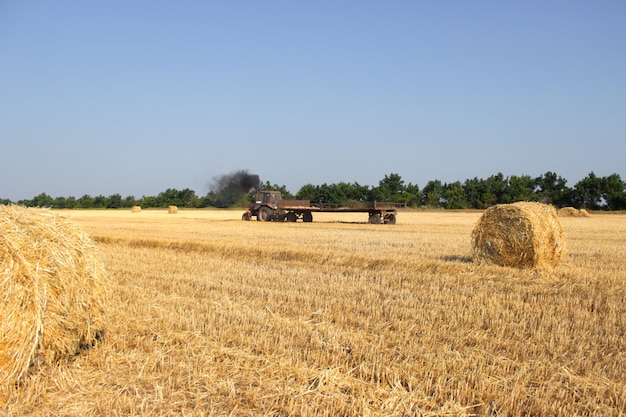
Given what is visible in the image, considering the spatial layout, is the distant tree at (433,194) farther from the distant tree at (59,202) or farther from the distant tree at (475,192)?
the distant tree at (59,202)

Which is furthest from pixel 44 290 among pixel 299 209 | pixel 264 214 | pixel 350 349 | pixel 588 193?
pixel 588 193

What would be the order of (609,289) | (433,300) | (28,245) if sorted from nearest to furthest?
(28,245) → (433,300) → (609,289)

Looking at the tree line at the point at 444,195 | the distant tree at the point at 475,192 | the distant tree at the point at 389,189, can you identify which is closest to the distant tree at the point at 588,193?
the tree line at the point at 444,195

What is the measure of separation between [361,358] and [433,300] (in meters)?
2.57

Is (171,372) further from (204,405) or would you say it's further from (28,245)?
(28,245)

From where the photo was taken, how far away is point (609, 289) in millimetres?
7195

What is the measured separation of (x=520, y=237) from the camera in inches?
377

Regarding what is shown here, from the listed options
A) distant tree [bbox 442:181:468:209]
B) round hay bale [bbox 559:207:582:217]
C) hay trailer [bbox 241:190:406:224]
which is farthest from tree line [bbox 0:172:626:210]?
hay trailer [bbox 241:190:406:224]

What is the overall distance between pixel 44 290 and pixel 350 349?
8.65 feet

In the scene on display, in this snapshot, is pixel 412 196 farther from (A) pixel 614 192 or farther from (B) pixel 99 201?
(B) pixel 99 201

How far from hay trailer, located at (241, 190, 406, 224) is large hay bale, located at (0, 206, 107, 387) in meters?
22.3

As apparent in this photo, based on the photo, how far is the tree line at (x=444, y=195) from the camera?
60.8 metres

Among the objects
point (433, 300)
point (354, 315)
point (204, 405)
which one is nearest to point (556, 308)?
point (433, 300)

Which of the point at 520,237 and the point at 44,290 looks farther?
the point at 520,237
